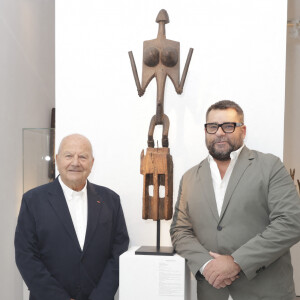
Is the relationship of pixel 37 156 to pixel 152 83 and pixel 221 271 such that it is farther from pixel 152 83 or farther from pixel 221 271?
pixel 221 271

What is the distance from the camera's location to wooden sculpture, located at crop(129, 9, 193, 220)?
2832 mm

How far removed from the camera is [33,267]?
2537 millimetres

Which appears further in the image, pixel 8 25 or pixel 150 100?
pixel 8 25

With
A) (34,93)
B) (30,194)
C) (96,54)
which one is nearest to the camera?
(30,194)

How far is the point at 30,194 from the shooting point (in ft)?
8.73

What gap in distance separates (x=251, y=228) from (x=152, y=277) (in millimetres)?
648

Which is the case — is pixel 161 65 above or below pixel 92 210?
above

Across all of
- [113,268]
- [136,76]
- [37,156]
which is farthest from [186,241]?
[37,156]

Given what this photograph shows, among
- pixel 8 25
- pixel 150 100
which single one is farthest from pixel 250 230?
pixel 8 25

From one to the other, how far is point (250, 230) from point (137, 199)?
100 cm

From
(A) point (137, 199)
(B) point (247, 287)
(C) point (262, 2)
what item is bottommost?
(B) point (247, 287)

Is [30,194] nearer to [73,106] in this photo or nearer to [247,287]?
[73,106]

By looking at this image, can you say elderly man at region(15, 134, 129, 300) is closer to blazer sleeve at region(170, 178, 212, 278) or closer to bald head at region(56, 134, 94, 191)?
bald head at region(56, 134, 94, 191)

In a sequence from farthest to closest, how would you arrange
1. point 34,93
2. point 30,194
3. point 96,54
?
point 34,93
point 96,54
point 30,194
